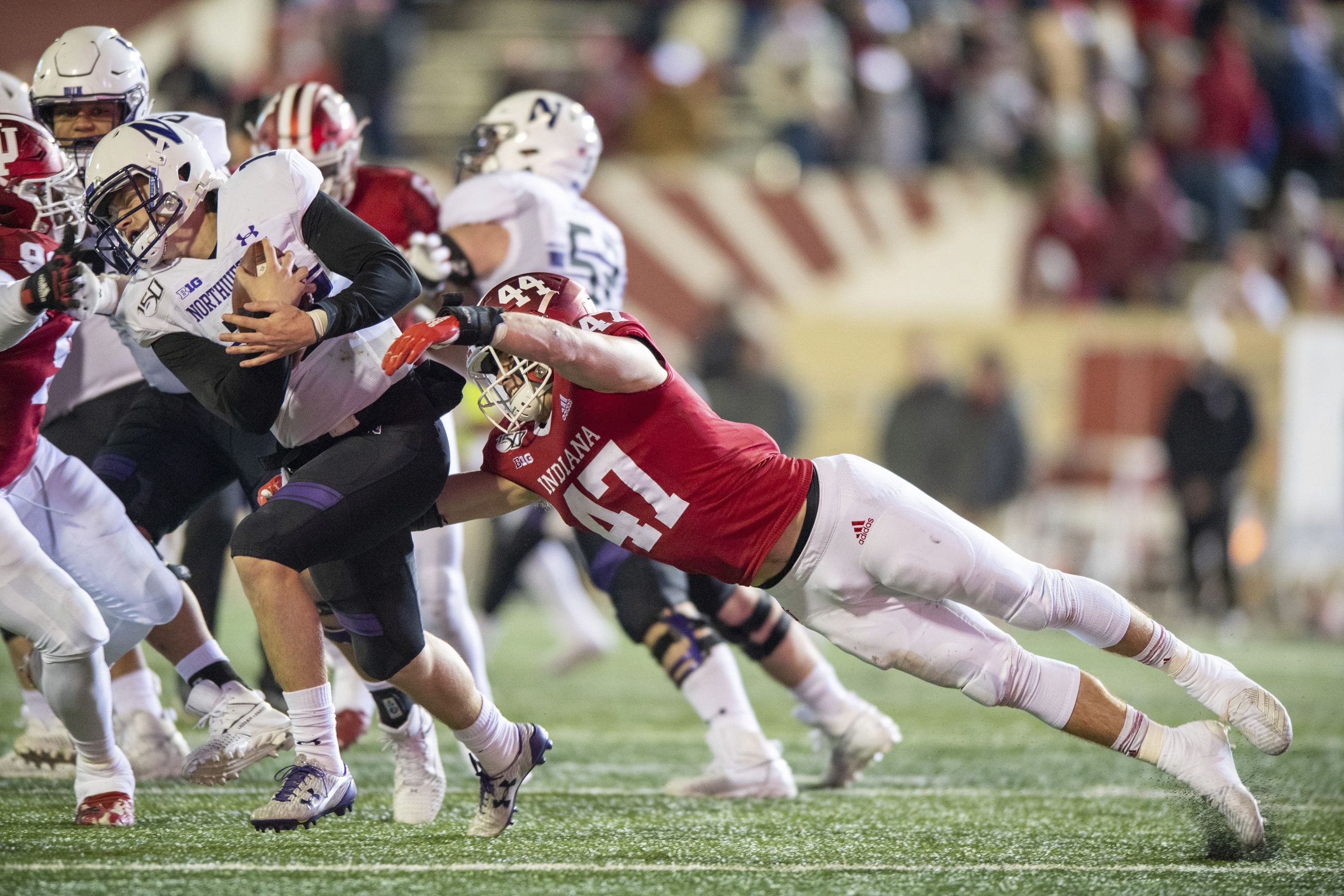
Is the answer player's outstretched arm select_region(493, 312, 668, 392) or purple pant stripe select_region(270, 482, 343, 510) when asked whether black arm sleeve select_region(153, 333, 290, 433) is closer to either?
purple pant stripe select_region(270, 482, 343, 510)

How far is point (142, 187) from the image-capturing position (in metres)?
3.51

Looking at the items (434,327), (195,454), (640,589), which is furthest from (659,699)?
(434,327)

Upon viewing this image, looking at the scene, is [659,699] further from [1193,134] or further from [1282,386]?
[1193,134]

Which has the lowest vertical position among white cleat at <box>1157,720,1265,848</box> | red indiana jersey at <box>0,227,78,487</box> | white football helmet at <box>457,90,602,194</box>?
white cleat at <box>1157,720,1265,848</box>

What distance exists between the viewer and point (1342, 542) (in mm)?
10234

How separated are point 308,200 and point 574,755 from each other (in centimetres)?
223

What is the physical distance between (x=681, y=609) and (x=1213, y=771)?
154 cm

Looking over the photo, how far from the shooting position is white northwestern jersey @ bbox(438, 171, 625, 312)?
466 centimetres

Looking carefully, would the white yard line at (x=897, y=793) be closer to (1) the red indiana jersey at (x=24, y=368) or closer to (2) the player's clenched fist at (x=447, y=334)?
(1) the red indiana jersey at (x=24, y=368)

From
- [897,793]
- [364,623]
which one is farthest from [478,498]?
[897,793]

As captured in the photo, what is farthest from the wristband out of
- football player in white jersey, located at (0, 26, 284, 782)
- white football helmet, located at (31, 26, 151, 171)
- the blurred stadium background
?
the blurred stadium background

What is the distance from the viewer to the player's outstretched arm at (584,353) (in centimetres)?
315

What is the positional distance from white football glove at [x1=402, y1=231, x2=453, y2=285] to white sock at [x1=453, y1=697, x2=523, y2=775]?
1.31 m

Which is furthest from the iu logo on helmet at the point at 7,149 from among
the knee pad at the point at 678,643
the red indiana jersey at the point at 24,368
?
the knee pad at the point at 678,643
